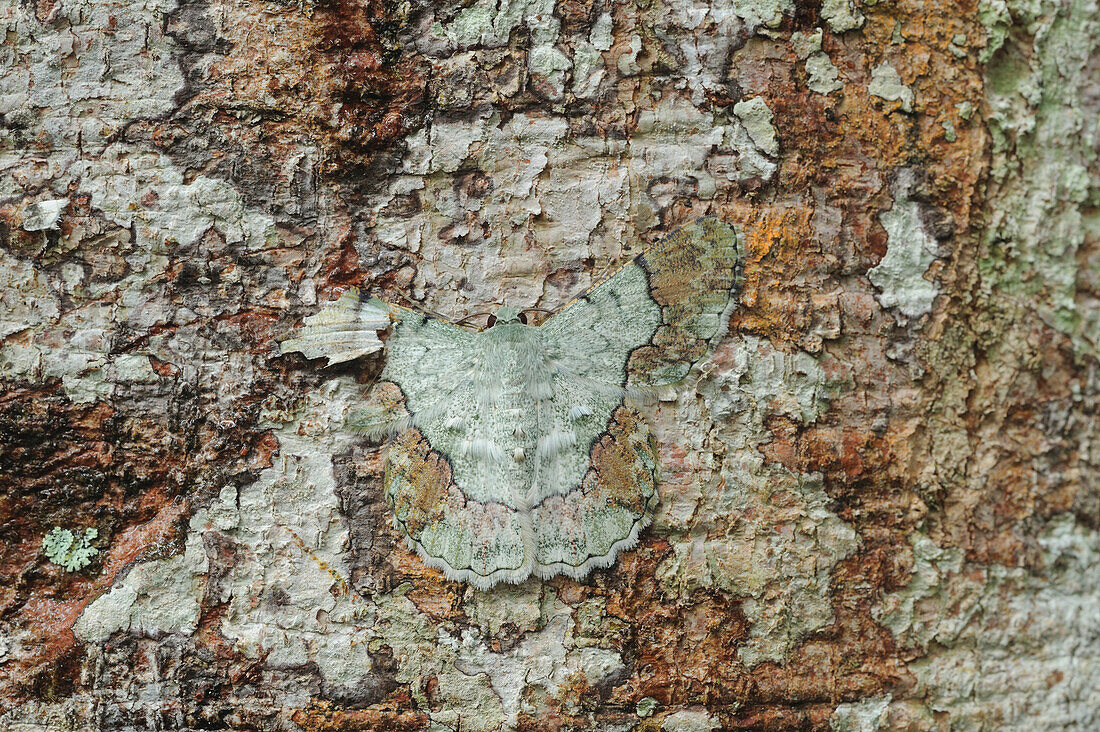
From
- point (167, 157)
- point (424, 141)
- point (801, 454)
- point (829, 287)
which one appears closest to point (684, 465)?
point (801, 454)

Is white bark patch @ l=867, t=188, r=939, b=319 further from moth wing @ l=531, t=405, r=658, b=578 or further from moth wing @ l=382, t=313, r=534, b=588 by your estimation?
moth wing @ l=382, t=313, r=534, b=588

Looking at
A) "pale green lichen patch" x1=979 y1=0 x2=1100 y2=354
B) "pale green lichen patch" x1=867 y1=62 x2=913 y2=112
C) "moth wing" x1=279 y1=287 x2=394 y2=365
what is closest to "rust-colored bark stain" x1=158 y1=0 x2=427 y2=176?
"moth wing" x1=279 y1=287 x2=394 y2=365

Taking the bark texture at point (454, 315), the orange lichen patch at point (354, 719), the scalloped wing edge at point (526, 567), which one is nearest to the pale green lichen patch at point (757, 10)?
the bark texture at point (454, 315)

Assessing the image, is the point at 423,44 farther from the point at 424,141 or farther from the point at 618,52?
the point at 618,52

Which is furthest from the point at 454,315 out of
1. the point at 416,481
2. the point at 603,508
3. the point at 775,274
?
the point at 775,274

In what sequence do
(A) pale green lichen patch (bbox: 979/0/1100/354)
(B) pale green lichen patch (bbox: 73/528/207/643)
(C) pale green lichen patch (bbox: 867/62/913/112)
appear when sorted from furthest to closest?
1. (A) pale green lichen patch (bbox: 979/0/1100/354)
2. (C) pale green lichen patch (bbox: 867/62/913/112)
3. (B) pale green lichen patch (bbox: 73/528/207/643)

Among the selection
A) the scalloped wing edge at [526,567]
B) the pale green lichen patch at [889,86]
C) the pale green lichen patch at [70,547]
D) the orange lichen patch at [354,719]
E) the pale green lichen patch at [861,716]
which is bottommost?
the orange lichen patch at [354,719]

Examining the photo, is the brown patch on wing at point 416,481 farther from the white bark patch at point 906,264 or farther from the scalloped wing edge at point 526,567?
the white bark patch at point 906,264
